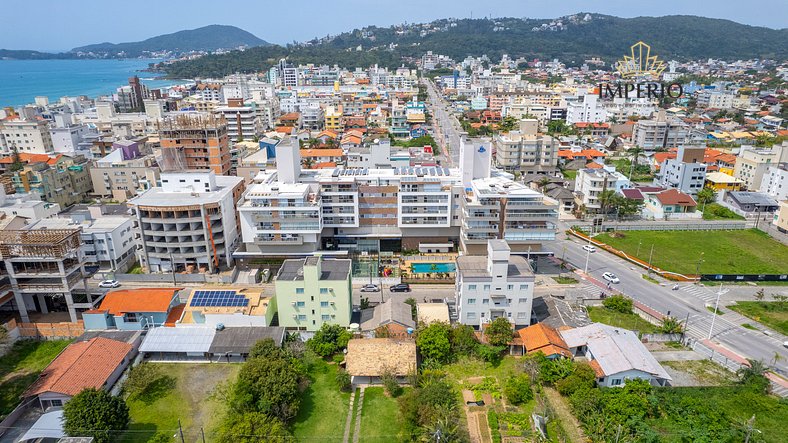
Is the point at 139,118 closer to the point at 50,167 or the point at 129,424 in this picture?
the point at 50,167

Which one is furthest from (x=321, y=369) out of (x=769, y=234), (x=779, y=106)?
(x=779, y=106)

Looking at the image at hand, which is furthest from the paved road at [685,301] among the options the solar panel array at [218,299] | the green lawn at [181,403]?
the green lawn at [181,403]

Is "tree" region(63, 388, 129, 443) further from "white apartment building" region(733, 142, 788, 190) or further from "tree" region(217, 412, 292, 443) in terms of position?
"white apartment building" region(733, 142, 788, 190)

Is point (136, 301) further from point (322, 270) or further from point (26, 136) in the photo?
point (26, 136)

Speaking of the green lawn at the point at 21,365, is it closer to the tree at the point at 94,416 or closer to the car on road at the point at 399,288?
the tree at the point at 94,416

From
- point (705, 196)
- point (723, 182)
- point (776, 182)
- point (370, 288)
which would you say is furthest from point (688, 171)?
point (370, 288)

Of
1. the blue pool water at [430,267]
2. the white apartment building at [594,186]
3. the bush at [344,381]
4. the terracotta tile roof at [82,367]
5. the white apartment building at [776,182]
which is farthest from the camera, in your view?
the white apartment building at [776,182]

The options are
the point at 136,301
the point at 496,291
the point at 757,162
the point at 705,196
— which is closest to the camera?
the point at 496,291
